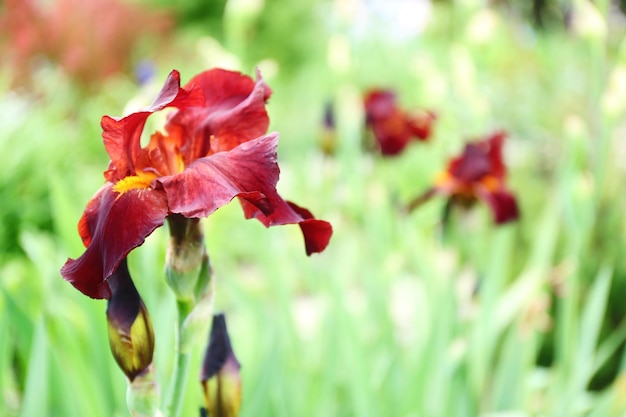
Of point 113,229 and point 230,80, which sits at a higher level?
point 230,80

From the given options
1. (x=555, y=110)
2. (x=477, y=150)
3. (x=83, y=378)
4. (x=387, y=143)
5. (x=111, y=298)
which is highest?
(x=555, y=110)

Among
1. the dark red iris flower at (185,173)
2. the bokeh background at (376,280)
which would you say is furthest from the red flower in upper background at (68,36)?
the dark red iris flower at (185,173)

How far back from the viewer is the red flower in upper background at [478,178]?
4.83 ft

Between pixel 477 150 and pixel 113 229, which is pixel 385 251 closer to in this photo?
pixel 477 150

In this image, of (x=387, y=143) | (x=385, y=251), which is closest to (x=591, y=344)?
(x=385, y=251)

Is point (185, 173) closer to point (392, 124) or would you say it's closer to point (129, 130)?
point (129, 130)

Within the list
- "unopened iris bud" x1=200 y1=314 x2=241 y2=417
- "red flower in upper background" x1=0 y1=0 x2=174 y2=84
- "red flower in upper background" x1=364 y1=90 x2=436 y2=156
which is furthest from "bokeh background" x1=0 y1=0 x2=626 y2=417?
"red flower in upper background" x1=0 y1=0 x2=174 y2=84

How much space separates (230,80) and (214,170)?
0.61 feet

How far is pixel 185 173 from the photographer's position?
58 cm

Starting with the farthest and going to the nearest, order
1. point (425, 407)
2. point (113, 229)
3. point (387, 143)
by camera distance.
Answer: point (387, 143) < point (425, 407) < point (113, 229)

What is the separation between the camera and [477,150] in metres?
1.52

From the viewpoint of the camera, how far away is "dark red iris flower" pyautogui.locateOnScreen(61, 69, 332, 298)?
1.80ft

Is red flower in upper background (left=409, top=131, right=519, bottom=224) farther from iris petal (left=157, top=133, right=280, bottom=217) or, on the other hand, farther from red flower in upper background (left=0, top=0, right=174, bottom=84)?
red flower in upper background (left=0, top=0, right=174, bottom=84)

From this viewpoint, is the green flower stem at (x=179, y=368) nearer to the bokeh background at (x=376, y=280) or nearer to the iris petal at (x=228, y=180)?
the iris petal at (x=228, y=180)
